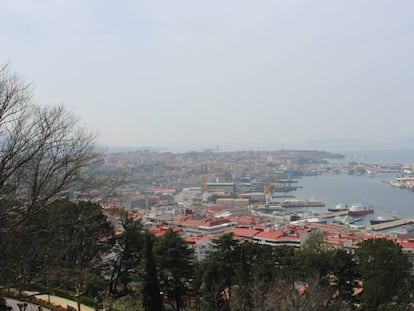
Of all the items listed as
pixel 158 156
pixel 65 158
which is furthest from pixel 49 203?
pixel 158 156

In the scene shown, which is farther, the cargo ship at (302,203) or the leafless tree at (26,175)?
the cargo ship at (302,203)

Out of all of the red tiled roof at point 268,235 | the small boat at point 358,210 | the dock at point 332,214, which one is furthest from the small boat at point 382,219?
the red tiled roof at point 268,235

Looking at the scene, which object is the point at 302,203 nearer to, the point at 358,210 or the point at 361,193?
the point at 358,210

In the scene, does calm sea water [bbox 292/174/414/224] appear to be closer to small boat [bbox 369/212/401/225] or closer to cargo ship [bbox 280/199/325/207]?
cargo ship [bbox 280/199/325/207]

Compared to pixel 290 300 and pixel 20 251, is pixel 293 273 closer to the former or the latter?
pixel 290 300

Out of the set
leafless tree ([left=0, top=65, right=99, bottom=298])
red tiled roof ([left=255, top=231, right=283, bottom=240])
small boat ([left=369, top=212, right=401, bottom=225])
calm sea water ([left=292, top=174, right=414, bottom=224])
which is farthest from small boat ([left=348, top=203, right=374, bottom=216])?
leafless tree ([left=0, top=65, right=99, bottom=298])

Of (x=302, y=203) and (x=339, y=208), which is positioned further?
(x=302, y=203)

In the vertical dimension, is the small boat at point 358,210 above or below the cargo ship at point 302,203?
above

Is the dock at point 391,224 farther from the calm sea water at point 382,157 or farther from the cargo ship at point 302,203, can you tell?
the calm sea water at point 382,157

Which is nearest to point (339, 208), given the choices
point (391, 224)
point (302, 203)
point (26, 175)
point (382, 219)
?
point (302, 203)
